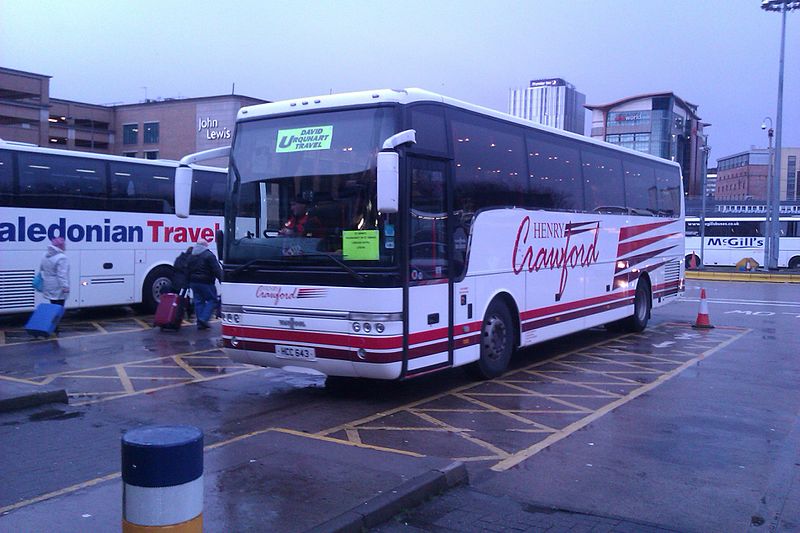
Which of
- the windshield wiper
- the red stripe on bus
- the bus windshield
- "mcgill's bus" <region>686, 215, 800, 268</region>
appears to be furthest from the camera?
"mcgill's bus" <region>686, 215, 800, 268</region>

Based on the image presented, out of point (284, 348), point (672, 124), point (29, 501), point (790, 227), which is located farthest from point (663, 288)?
point (672, 124)

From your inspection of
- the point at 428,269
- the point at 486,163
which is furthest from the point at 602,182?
the point at 428,269

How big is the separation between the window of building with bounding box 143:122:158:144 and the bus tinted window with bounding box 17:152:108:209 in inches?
2145

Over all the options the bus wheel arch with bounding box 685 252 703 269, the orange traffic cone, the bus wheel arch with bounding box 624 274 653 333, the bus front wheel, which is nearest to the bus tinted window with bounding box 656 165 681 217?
the bus wheel arch with bounding box 624 274 653 333

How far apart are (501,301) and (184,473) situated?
291 inches

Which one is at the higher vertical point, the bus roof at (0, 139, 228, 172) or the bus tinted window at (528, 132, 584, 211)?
the bus roof at (0, 139, 228, 172)

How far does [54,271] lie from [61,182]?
3.02 meters

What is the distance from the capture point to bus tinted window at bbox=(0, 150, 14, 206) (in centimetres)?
1458

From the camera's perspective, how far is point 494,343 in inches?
418

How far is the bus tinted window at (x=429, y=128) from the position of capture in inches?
347

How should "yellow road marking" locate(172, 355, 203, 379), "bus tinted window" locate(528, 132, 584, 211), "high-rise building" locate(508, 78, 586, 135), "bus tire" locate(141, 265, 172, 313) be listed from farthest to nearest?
"high-rise building" locate(508, 78, 586, 135), "bus tire" locate(141, 265, 172, 313), "bus tinted window" locate(528, 132, 584, 211), "yellow road marking" locate(172, 355, 203, 379)

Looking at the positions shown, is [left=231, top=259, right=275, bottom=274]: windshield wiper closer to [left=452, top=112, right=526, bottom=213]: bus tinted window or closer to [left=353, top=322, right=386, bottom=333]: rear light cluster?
[left=353, top=322, right=386, bottom=333]: rear light cluster

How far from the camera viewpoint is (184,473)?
12.9 ft

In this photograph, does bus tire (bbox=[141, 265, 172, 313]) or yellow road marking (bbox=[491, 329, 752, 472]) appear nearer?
yellow road marking (bbox=[491, 329, 752, 472])
